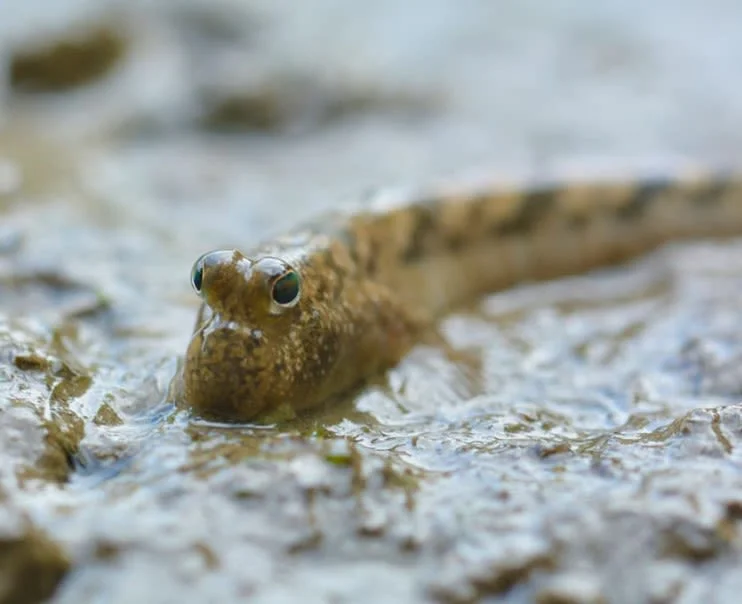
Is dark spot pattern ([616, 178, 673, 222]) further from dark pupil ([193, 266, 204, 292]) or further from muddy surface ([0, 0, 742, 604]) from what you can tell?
dark pupil ([193, 266, 204, 292])

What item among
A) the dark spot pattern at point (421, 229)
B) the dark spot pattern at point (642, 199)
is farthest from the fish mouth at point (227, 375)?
the dark spot pattern at point (642, 199)

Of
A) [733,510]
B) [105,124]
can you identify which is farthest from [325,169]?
[733,510]

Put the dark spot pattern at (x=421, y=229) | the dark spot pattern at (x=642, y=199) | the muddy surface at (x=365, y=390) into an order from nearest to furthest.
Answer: the muddy surface at (x=365, y=390)
the dark spot pattern at (x=421, y=229)
the dark spot pattern at (x=642, y=199)

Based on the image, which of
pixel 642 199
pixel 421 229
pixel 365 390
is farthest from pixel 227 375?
pixel 642 199

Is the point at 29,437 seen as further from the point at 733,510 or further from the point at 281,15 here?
the point at 281,15

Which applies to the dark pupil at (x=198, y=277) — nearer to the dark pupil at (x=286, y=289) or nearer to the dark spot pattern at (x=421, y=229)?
the dark pupil at (x=286, y=289)

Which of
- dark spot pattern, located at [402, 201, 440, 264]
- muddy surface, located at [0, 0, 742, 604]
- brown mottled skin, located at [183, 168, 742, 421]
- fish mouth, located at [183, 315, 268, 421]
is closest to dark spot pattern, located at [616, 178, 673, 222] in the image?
brown mottled skin, located at [183, 168, 742, 421]
